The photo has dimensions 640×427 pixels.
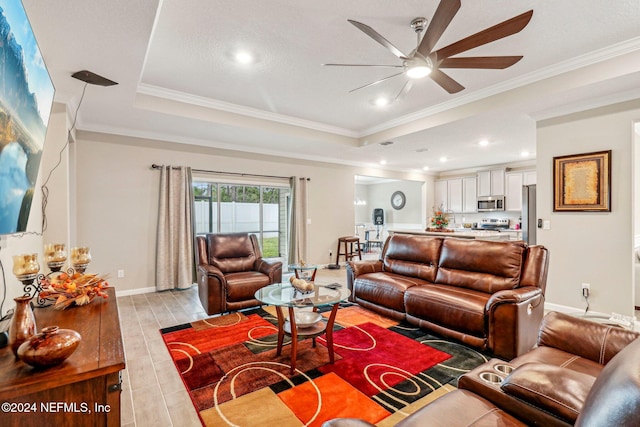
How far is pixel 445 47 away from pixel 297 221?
4.48 m

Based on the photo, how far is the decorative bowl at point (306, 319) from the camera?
2.65 meters

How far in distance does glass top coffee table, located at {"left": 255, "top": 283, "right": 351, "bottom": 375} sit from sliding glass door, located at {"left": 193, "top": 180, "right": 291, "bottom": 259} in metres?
3.04

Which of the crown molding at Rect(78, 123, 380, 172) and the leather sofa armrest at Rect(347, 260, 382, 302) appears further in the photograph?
the crown molding at Rect(78, 123, 380, 172)

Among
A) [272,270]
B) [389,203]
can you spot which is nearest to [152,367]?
[272,270]

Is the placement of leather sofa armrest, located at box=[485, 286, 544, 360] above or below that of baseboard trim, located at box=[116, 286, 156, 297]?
above

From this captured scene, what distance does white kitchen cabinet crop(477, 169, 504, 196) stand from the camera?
25.8ft

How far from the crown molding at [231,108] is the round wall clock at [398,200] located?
20.2 feet

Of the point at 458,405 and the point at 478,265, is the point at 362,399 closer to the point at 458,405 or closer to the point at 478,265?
the point at 458,405

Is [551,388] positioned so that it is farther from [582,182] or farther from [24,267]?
[582,182]

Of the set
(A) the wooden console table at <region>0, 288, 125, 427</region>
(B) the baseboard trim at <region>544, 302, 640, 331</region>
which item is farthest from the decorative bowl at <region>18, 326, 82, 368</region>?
(B) the baseboard trim at <region>544, 302, 640, 331</region>

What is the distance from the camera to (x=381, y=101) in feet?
13.7

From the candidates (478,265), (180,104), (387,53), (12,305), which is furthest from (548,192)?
(12,305)

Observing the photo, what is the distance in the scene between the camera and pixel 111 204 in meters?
4.50

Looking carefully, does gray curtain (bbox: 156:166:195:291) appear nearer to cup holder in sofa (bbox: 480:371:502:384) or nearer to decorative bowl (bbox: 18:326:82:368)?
decorative bowl (bbox: 18:326:82:368)
